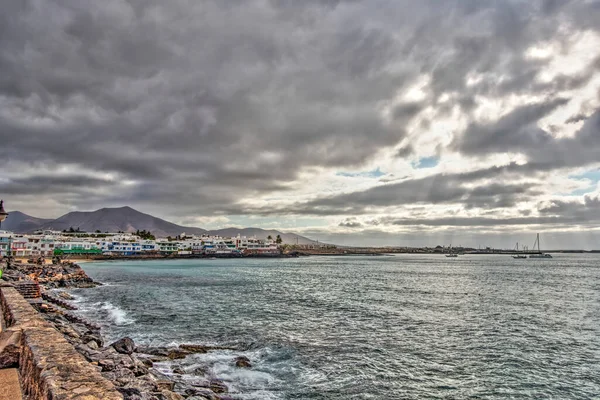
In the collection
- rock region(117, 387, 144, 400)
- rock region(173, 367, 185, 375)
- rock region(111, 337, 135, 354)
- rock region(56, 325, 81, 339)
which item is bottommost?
rock region(173, 367, 185, 375)

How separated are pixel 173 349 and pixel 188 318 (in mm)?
9488

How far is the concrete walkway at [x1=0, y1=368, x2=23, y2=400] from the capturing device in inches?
303

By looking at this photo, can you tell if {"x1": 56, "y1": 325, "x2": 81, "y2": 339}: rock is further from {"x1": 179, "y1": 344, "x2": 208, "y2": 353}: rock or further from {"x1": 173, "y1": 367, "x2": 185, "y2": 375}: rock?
{"x1": 179, "y1": 344, "x2": 208, "y2": 353}: rock

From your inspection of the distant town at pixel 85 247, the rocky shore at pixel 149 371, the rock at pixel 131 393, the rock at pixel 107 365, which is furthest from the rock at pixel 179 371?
the distant town at pixel 85 247

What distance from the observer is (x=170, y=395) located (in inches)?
446

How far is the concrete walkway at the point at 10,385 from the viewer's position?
769 cm

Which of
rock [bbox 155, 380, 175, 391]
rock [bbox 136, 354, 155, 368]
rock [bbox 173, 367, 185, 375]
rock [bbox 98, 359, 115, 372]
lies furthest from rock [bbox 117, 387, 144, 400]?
rock [bbox 136, 354, 155, 368]

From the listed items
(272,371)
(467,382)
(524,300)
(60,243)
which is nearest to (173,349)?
(272,371)

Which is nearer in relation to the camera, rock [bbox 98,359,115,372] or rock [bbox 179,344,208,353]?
rock [bbox 98,359,115,372]

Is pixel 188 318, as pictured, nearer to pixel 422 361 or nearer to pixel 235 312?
pixel 235 312

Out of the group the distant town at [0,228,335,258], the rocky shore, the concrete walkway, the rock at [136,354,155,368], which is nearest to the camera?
the concrete walkway

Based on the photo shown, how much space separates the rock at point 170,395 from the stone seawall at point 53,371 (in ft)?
11.9

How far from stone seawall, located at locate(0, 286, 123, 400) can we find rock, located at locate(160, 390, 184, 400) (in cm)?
363

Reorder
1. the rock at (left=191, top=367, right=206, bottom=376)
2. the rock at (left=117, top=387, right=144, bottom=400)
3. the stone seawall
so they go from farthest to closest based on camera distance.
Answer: the rock at (left=191, top=367, right=206, bottom=376) → the rock at (left=117, top=387, right=144, bottom=400) → the stone seawall
